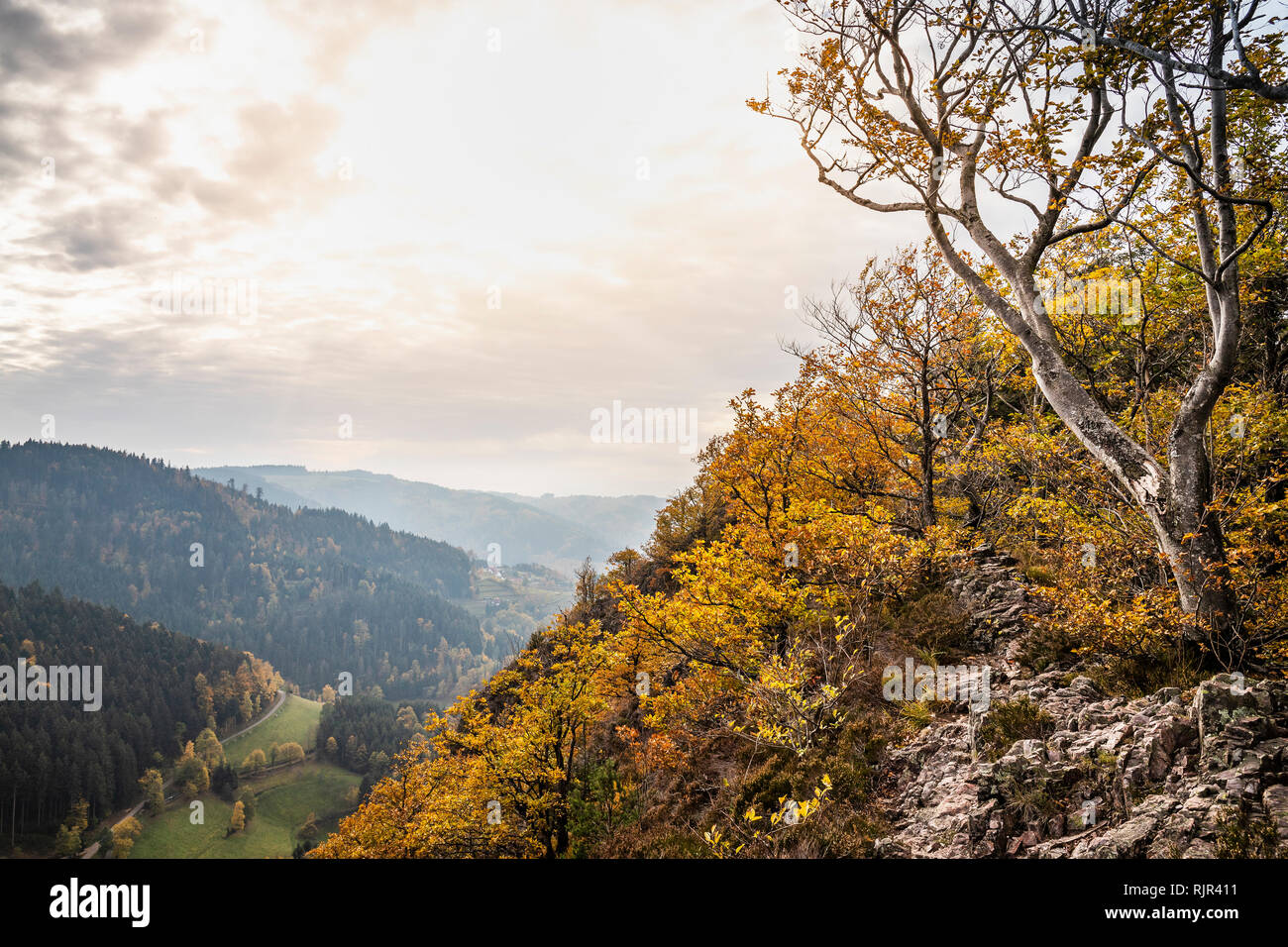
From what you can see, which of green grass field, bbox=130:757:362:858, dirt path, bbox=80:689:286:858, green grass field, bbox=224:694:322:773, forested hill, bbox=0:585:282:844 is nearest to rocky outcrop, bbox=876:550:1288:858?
dirt path, bbox=80:689:286:858

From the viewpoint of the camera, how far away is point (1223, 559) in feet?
24.3

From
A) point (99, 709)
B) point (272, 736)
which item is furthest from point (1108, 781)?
point (272, 736)

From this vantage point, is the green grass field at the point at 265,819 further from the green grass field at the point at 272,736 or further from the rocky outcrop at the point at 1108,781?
the rocky outcrop at the point at 1108,781

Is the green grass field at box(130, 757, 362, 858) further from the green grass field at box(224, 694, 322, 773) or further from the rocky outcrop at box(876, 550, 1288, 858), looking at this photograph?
the rocky outcrop at box(876, 550, 1288, 858)

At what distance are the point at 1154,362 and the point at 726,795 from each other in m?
14.6

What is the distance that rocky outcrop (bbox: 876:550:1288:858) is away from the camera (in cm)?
511

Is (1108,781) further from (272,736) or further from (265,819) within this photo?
(272,736)

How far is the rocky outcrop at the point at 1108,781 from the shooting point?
5113mm

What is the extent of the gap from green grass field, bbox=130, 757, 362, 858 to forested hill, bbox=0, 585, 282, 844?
1740 centimetres

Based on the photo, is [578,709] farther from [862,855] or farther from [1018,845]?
[1018,845]

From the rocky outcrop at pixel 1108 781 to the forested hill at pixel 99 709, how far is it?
636 feet
